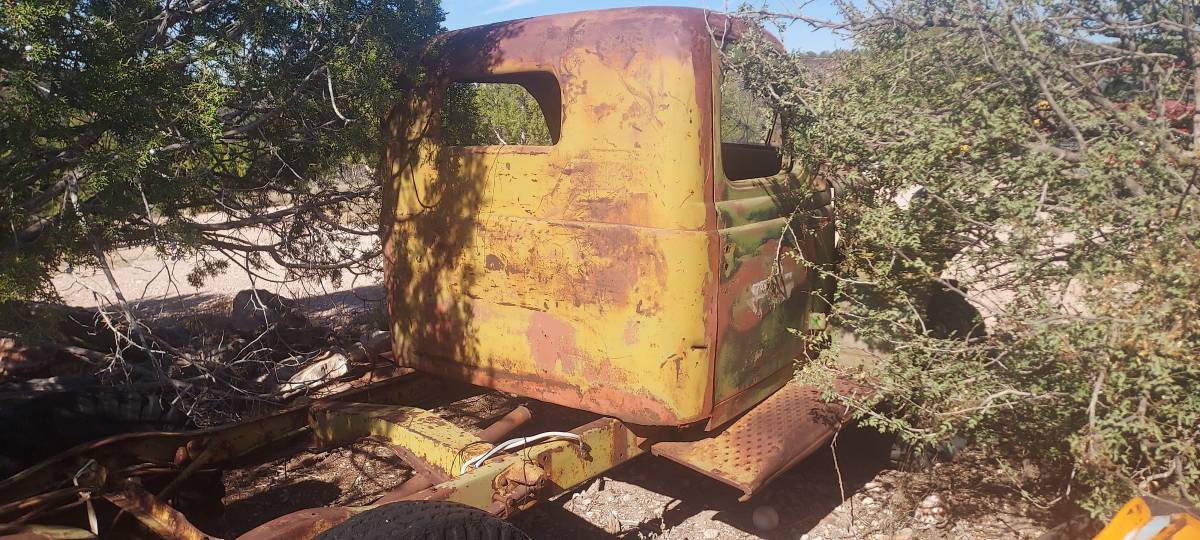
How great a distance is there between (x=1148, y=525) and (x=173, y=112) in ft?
11.8

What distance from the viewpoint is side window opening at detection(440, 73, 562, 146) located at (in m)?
3.40

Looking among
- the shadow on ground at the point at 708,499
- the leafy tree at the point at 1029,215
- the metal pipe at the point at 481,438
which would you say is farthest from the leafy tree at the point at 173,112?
the shadow on ground at the point at 708,499

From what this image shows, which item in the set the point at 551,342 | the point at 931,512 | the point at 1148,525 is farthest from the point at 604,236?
the point at 931,512

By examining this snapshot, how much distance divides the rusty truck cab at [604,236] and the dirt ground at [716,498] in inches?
27.9

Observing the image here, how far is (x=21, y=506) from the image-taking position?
6.43 ft

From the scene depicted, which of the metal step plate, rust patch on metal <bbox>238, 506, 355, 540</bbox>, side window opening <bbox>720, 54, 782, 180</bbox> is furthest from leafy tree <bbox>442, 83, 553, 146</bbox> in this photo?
rust patch on metal <bbox>238, 506, 355, 540</bbox>

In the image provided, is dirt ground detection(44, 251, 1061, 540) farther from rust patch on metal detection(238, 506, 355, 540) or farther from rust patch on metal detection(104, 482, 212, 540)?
rust patch on metal detection(238, 506, 355, 540)

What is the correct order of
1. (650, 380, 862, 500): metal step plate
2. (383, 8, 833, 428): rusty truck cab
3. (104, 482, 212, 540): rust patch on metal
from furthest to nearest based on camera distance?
(650, 380, 862, 500): metal step plate < (383, 8, 833, 428): rusty truck cab < (104, 482, 212, 540): rust patch on metal

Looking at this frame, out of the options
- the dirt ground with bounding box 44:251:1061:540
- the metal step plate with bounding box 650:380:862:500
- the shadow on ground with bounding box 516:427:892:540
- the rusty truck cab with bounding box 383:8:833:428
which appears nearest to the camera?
the rusty truck cab with bounding box 383:8:833:428

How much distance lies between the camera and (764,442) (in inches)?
114

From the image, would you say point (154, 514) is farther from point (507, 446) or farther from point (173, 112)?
point (173, 112)

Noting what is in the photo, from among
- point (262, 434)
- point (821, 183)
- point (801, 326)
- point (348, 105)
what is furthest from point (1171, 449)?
point (348, 105)

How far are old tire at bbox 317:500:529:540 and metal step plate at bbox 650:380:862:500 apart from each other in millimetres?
918

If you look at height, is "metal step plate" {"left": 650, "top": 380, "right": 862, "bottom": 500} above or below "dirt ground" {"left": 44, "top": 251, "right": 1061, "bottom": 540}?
above
